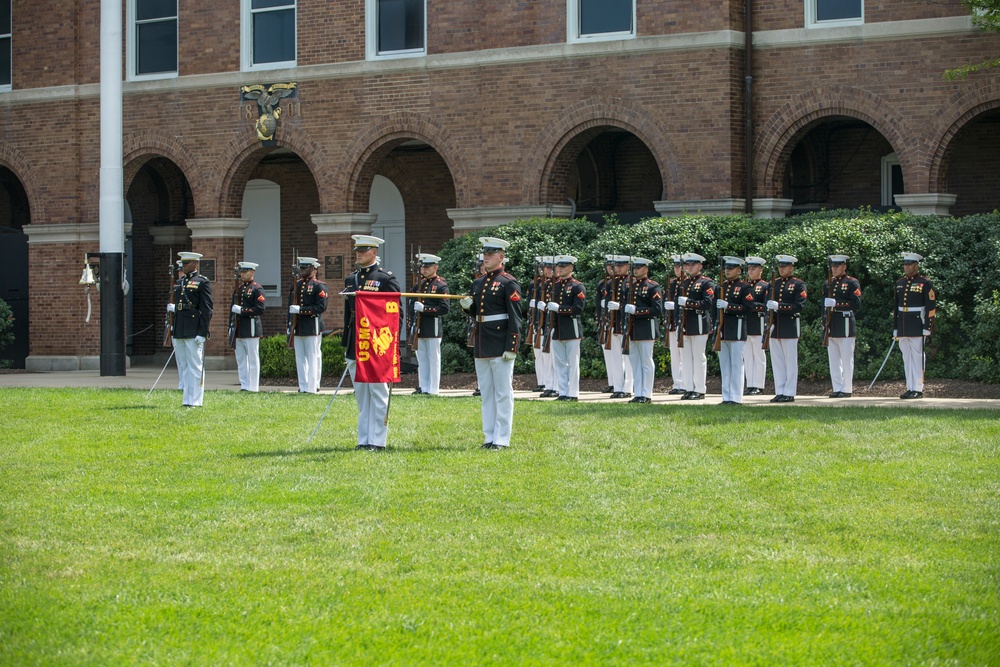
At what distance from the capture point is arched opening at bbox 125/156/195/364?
3159 centimetres

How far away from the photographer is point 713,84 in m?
23.6

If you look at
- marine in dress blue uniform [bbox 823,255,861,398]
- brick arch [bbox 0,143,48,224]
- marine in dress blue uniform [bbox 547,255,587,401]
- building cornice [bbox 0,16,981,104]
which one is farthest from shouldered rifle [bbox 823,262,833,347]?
→ brick arch [bbox 0,143,48,224]

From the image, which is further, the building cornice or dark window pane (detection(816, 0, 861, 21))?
dark window pane (detection(816, 0, 861, 21))

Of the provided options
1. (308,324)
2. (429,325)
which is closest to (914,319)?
(429,325)

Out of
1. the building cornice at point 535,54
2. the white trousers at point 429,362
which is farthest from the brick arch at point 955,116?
the white trousers at point 429,362

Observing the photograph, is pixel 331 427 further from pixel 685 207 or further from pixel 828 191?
pixel 828 191

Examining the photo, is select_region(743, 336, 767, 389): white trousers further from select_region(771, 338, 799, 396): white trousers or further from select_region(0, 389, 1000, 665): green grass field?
select_region(0, 389, 1000, 665): green grass field

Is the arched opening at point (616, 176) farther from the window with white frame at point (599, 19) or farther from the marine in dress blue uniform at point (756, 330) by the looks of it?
the marine in dress blue uniform at point (756, 330)

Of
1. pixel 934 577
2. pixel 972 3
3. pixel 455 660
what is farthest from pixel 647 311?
pixel 455 660

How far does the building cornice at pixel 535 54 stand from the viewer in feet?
74.9

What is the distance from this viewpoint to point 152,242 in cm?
3222

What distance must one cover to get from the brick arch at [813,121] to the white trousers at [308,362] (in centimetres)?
782

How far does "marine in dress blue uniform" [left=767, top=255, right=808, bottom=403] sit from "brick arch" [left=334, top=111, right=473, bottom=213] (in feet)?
24.5

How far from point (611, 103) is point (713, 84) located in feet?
5.96
